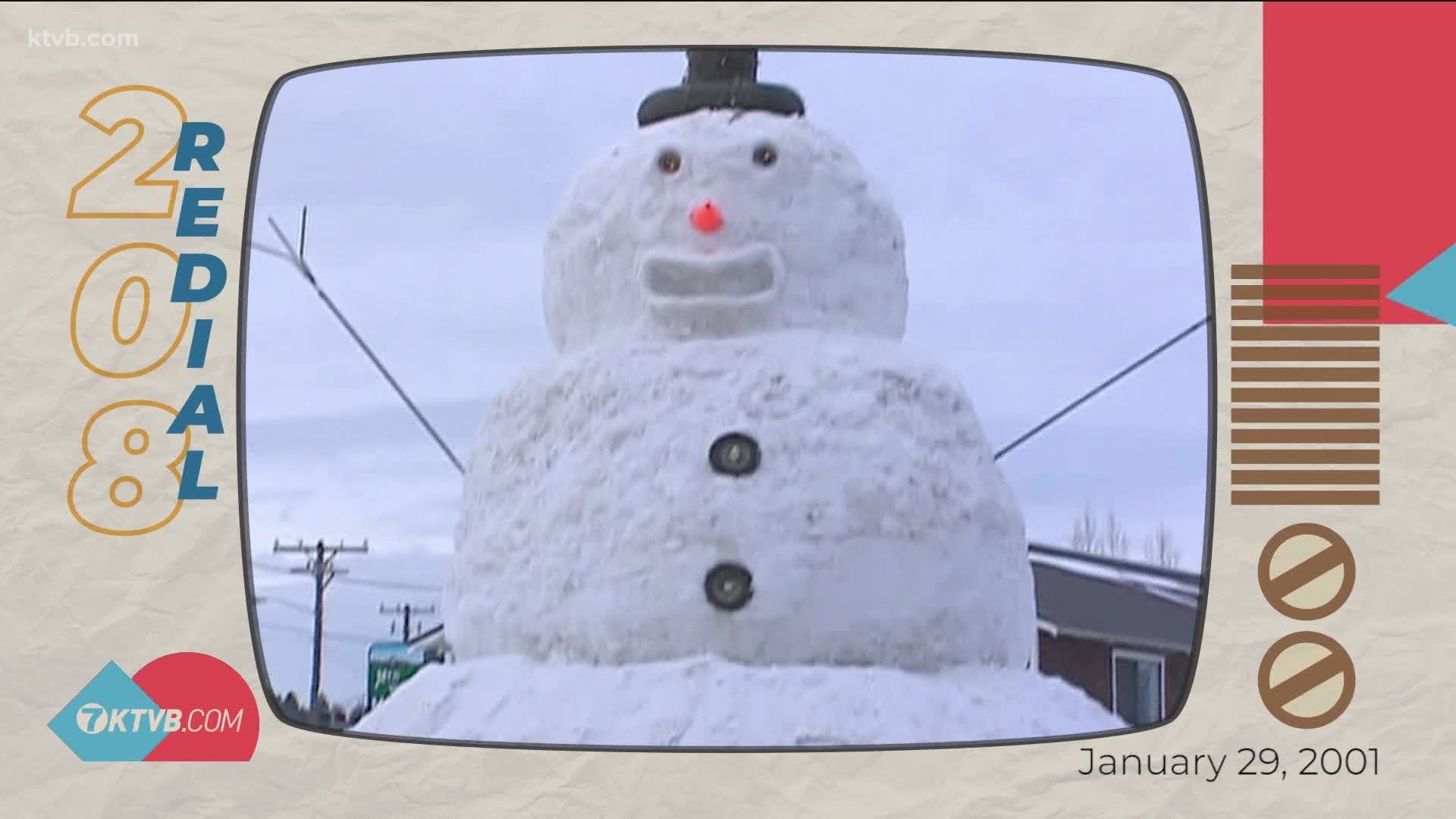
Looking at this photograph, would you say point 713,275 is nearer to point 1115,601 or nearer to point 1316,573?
point 1115,601

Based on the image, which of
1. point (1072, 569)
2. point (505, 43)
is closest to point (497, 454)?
point (505, 43)

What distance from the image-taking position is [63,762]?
5.93ft

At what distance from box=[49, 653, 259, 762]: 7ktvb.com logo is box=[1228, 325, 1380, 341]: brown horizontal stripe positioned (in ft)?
3.23

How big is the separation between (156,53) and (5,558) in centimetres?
49

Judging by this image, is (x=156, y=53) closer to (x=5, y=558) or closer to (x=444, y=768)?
(x=5, y=558)

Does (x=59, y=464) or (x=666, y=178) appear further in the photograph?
(x=666, y=178)

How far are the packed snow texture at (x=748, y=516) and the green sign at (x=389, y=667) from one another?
0.05 meters

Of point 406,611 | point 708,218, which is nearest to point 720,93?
point 708,218

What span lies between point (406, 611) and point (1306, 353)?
0.94 m

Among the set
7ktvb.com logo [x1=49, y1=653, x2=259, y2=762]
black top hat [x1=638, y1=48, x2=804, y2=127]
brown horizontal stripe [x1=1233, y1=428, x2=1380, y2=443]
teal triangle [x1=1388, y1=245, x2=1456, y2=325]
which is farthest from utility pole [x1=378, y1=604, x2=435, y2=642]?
teal triangle [x1=1388, y1=245, x2=1456, y2=325]

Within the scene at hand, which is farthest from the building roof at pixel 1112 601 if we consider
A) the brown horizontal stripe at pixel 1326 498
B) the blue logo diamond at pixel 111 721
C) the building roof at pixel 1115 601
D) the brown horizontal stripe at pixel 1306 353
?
the blue logo diamond at pixel 111 721

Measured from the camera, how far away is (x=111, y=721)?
180 cm

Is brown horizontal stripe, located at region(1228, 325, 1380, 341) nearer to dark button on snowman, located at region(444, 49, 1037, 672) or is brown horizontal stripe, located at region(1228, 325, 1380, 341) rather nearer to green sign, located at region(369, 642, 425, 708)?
dark button on snowman, located at region(444, 49, 1037, 672)

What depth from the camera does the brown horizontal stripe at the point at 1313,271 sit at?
70.9 inches
